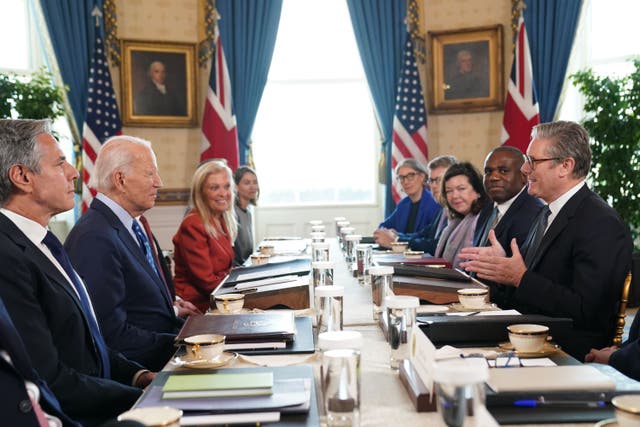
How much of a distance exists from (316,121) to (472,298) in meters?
6.98

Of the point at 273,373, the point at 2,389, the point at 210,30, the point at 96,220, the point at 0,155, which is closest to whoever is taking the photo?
the point at 2,389

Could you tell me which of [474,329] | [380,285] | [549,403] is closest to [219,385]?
[549,403]

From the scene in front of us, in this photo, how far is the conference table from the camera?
1511 millimetres

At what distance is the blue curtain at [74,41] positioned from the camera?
26.8ft

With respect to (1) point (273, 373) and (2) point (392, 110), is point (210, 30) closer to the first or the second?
(2) point (392, 110)

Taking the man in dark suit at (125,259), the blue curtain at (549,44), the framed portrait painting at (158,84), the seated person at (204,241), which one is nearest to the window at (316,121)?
the framed portrait painting at (158,84)

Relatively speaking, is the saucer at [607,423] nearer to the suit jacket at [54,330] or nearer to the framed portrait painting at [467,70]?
the suit jacket at [54,330]

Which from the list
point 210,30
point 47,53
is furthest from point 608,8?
point 47,53

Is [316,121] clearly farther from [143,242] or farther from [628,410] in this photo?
[628,410]

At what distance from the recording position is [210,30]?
28.7ft

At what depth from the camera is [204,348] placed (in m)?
1.95

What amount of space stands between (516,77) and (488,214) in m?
4.46

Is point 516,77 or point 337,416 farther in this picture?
point 516,77

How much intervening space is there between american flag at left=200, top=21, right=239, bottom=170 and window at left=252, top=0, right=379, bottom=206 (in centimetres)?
75
